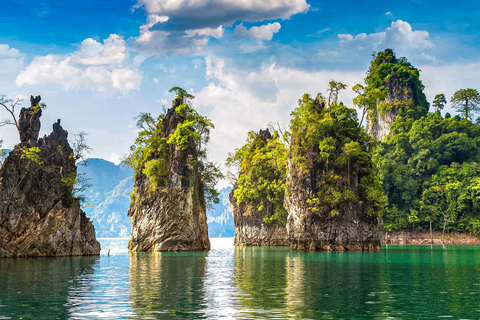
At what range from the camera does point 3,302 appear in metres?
19.5

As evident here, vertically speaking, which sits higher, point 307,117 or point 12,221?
point 307,117

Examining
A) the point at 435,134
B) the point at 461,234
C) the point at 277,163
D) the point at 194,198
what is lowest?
the point at 461,234

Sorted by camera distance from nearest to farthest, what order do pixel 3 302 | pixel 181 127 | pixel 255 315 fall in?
pixel 255 315 → pixel 3 302 → pixel 181 127

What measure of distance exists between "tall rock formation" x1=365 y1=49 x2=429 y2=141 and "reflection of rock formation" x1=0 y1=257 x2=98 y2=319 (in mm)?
110112

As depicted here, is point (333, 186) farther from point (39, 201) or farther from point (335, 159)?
point (39, 201)

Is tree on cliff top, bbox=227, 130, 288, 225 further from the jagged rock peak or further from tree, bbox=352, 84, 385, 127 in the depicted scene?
the jagged rock peak

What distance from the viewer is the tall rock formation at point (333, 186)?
65250 mm

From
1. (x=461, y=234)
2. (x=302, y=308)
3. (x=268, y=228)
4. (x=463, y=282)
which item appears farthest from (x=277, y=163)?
(x=302, y=308)

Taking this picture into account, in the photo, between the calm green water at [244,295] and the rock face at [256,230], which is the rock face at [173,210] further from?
the calm green water at [244,295]

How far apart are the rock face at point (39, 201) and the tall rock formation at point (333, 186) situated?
27.0 metres

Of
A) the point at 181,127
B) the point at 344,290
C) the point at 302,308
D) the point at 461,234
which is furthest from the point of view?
the point at 461,234

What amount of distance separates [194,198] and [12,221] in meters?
28.9

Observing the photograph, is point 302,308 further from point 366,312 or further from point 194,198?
point 194,198

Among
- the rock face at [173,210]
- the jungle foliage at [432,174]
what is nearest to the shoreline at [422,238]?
the jungle foliage at [432,174]
